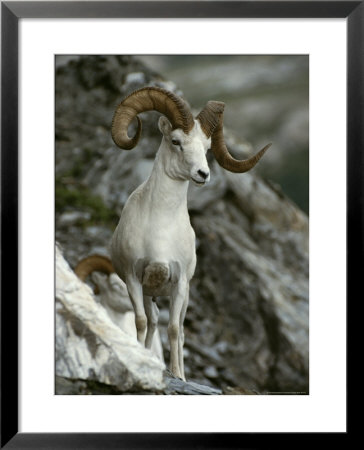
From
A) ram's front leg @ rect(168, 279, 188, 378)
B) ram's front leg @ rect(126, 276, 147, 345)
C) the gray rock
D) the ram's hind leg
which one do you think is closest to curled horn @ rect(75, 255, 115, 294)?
the ram's hind leg

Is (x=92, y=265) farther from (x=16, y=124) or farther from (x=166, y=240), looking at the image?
(x=16, y=124)

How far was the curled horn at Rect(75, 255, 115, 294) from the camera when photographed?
7117mm

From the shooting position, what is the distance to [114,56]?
6.13 m

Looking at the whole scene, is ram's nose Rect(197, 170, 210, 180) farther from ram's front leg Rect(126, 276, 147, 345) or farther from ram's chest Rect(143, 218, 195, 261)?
ram's front leg Rect(126, 276, 147, 345)

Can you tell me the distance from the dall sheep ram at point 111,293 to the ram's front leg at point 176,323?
0.38ft

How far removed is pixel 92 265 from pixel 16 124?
1.76 metres

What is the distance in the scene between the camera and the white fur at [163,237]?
19.8 ft

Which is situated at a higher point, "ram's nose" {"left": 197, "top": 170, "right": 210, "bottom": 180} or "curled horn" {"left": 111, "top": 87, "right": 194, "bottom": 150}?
"curled horn" {"left": 111, "top": 87, "right": 194, "bottom": 150}

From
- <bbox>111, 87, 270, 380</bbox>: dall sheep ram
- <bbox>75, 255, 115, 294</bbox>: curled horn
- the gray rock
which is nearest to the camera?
the gray rock

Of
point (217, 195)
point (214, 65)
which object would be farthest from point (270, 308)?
point (214, 65)

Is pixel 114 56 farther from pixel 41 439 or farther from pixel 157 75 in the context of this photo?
pixel 41 439

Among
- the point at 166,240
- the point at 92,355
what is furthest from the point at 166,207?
the point at 92,355

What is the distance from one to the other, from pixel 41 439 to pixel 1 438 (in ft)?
0.86

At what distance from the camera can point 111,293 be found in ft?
22.4
